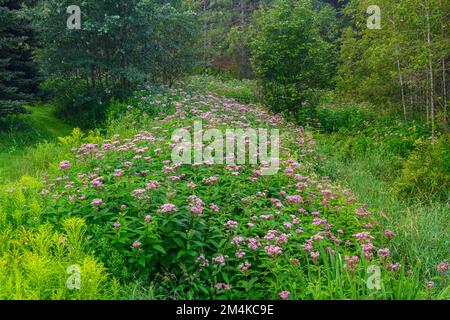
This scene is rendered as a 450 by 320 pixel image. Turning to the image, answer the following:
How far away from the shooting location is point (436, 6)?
9.26m

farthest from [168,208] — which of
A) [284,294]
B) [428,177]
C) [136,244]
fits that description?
[428,177]

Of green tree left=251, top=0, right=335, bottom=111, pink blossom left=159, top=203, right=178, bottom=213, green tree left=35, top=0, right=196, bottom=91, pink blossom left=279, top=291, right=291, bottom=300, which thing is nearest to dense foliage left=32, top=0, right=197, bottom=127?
green tree left=35, top=0, right=196, bottom=91

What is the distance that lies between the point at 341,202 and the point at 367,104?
10650 millimetres

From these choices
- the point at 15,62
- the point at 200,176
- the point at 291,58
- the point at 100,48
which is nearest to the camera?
the point at 200,176

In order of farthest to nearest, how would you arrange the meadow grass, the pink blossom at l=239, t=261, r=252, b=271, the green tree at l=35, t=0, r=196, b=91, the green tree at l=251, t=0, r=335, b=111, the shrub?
the green tree at l=251, t=0, r=335, b=111 < the green tree at l=35, t=0, r=196, b=91 < the meadow grass < the shrub < the pink blossom at l=239, t=261, r=252, b=271

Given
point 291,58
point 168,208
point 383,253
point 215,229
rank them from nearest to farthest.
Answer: point 383,253 < point 168,208 < point 215,229 < point 291,58

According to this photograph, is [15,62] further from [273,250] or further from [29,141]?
[273,250]

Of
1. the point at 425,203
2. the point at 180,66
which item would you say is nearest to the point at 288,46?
the point at 180,66

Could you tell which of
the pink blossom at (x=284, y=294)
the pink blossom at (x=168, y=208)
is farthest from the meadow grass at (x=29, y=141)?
the pink blossom at (x=284, y=294)

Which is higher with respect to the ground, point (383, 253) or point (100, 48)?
point (100, 48)

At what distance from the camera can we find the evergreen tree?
979 cm

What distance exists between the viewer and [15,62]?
1048 centimetres

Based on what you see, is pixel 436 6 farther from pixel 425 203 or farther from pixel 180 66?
pixel 180 66

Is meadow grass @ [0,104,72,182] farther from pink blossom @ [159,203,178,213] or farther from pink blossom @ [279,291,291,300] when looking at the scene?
pink blossom @ [279,291,291,300]
